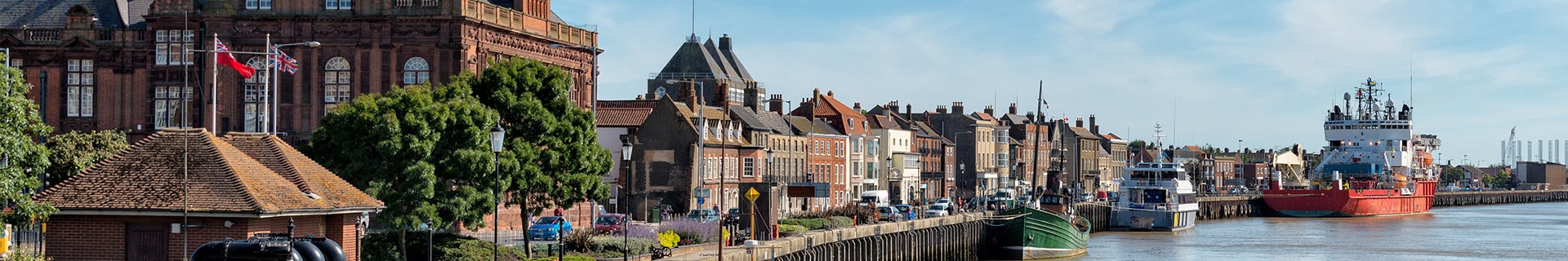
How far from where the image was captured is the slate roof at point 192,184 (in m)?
32.0

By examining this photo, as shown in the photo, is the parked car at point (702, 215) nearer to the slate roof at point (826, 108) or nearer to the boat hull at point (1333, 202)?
the slate roof at point (826, 108)

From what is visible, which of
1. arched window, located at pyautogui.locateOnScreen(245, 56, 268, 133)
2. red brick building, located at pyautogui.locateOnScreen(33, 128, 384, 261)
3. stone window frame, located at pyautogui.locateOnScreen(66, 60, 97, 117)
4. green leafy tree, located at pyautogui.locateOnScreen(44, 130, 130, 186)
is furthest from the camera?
stone window frame, located at pyautogui.locateOnScreen(66, 60, 97, 117)

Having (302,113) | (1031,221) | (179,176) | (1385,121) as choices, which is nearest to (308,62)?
(302,113)

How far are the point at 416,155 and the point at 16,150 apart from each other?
1466 cm

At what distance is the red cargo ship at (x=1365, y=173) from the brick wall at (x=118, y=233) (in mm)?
133035

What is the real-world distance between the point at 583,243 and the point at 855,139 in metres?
73.4

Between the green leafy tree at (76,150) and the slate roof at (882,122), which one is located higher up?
the slate roof at (882,122)

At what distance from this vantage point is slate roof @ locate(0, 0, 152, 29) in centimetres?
8281

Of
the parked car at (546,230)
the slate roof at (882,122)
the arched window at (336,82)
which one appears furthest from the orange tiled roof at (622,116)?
the slate roof at (882,122)

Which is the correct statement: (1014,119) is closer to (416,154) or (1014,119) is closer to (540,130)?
(540,130)

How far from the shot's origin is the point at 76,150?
54.7 m

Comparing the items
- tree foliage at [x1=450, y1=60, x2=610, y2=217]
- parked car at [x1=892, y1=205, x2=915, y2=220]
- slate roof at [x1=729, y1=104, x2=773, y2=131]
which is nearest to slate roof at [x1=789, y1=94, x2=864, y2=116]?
slate roof at [x1=729, y1=104, x2=773, y2=131]

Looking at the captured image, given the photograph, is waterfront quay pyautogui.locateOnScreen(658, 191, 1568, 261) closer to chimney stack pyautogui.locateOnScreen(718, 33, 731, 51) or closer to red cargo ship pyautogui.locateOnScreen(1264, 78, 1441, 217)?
red cargo ship pyautogui.locateOnScreen(1264, 78, 1441, 217)

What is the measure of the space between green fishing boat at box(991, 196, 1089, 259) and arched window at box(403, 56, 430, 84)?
25372mm
